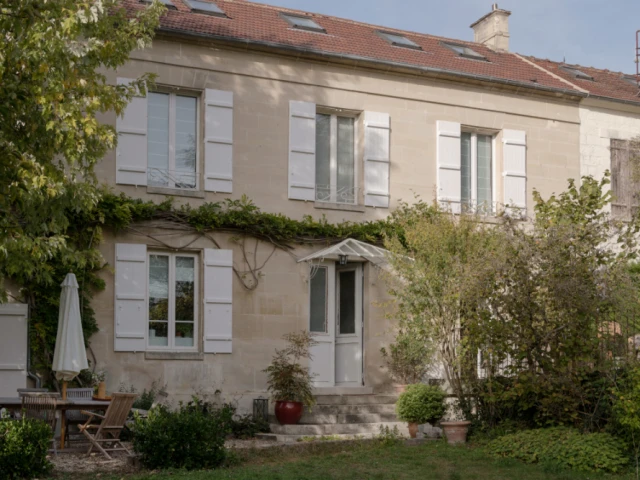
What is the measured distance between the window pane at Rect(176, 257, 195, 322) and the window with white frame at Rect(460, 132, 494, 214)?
468cm

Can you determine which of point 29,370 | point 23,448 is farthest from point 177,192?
point 23,448

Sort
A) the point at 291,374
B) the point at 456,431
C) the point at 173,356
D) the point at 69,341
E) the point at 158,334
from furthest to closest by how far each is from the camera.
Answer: the point at 158,334, the point at 173,356, the point at 291,374, the point at 456,431, the point at 69,341

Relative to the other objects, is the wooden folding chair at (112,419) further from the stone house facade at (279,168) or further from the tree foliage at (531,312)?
the tree foliage at (531,312)

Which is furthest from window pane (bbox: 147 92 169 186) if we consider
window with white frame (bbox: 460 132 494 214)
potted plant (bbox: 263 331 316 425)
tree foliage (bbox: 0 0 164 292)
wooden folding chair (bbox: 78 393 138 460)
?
window with white frame (bbox: 460 132 494 214)

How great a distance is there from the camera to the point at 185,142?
1305 centimetres

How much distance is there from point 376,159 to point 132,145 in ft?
12.4

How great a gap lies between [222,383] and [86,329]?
6.78 ft

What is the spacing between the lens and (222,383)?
12617 millimetres

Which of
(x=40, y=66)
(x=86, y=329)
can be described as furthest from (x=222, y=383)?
(x=40, y=66)

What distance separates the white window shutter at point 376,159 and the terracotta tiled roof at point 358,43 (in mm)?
980

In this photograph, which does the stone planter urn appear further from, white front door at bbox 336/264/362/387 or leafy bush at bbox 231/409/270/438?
white front door at bbox 336/264/362/387

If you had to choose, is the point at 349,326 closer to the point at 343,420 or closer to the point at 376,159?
the point at 343,420

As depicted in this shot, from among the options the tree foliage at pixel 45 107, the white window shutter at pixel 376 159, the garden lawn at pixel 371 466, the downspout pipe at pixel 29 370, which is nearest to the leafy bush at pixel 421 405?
the garden lawn at pixel 371 466

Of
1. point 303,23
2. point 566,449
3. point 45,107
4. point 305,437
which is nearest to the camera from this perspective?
point 45,107
